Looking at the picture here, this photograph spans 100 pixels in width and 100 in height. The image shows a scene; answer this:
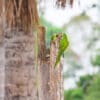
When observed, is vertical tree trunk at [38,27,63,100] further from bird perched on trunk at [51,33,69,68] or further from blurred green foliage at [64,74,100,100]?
blurred green foliage at [64,74,100,100]

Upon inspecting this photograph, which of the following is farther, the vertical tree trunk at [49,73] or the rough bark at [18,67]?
the vertical tree trunk at [49,73]

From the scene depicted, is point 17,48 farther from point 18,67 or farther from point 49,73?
point 49,73

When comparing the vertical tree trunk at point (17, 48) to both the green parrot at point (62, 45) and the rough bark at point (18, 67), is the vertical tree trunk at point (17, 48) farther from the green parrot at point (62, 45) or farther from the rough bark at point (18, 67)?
the green parrot at point (62, 45)

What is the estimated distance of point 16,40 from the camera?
13.8 ft

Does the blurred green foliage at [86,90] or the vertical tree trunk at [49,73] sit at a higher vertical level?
the vertical tree trunk at [49,73]

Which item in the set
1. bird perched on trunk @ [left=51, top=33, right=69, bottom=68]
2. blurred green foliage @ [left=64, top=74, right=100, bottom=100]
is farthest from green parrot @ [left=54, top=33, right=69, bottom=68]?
blurred green foliage @ [left=64, top=74, right=100, bottom=100]

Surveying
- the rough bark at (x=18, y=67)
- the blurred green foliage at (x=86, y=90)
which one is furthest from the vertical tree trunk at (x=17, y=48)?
the blurred green foliage at (x=86, y=90)

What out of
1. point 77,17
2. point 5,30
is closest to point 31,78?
point 5,30

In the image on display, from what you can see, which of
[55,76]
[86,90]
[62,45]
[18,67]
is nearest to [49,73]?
[55,76]

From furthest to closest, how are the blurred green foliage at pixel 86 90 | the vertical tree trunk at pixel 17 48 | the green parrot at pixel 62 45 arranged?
the blurred green foliage at pixel 86 90 → the green parrot at pixel 62 45 → the vertical tree trunk at pixel 17 48

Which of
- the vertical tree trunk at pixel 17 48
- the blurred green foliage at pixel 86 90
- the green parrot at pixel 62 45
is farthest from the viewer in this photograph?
the blurred green foliage at pixel 86 90

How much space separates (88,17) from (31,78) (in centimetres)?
1512

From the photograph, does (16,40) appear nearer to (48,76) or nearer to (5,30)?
(5,30)

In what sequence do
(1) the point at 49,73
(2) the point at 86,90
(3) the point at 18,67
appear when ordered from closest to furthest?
(3) the point at 18,67 < (1) the point at 49,73 < (2) the point at 86,90
